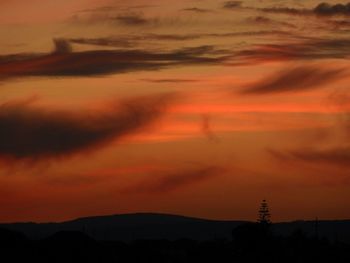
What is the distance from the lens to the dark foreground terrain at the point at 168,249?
272 ft

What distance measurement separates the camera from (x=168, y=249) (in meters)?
95.8

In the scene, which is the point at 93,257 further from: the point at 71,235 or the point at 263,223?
the point at 263,223

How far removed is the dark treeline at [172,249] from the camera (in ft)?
272

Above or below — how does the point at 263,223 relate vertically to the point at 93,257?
above

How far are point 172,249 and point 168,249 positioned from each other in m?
0.69

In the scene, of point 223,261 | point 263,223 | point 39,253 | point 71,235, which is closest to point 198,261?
point 223,261

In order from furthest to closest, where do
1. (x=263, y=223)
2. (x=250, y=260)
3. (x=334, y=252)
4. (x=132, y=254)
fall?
(x=263, y=223) → (x=334, y=252) → (x=250, y=260) → (x=132, y=254)

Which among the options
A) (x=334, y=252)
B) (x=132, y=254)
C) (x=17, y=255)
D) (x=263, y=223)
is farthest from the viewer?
(x=263, y=223)

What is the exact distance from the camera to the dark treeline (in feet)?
272

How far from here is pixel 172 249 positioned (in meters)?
96.4

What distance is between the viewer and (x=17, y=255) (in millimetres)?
80188

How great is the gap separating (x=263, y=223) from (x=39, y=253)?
40.5 metres

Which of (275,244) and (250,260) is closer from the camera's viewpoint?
(250,260)

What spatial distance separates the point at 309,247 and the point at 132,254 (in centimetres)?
2185
